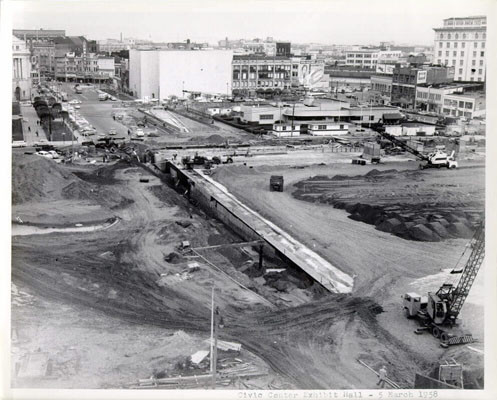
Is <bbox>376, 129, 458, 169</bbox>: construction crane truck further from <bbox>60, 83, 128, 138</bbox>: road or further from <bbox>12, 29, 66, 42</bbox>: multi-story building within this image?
<bbox>12, 29, 66, 42</bbox>: multi-story building

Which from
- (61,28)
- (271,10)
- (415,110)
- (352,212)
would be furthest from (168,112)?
(271,10)

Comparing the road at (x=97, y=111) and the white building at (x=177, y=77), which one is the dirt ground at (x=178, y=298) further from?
the white building at (x=177, y=77)

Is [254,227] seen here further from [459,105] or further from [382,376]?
[459,105]

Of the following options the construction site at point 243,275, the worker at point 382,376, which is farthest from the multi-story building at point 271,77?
the worker at point 382,376

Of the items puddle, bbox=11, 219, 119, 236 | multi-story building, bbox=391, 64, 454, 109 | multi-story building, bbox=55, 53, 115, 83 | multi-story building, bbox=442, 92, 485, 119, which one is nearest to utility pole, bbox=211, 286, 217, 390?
A: puddle, bbox=11, 219, 119, 236

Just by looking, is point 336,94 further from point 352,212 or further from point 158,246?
point 158,246

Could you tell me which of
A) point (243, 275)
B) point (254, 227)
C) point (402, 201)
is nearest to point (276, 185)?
point (402, 201)

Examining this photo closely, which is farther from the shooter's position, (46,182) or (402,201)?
(402,201)
